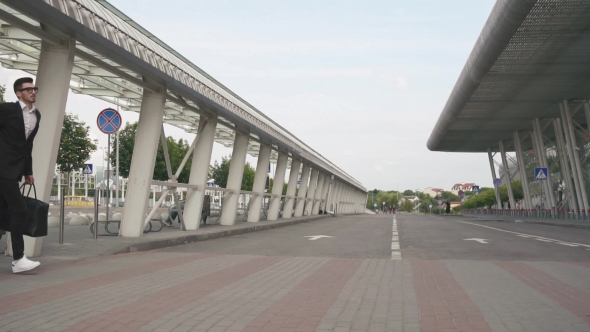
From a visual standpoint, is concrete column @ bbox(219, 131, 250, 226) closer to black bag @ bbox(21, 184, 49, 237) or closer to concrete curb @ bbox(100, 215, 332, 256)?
concrete curb @ bbox(100, 215, 332, 256)

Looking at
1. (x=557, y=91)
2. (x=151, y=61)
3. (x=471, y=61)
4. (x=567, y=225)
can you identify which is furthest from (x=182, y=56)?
(x=557, y=91)

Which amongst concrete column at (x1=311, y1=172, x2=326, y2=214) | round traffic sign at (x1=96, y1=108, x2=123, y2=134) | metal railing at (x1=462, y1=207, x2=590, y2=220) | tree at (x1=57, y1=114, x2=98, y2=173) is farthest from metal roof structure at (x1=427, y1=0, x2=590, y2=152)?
tree at (x1=57, y1=114, x2=98, y2=173)

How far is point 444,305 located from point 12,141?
5.80m

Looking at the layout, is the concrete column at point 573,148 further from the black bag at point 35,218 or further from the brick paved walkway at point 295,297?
the black bag at point 35,218

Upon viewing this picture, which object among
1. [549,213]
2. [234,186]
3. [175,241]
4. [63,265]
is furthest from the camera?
[549,213]

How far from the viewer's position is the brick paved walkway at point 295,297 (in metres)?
5.71

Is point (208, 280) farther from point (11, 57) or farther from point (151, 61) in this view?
point (11, 57)

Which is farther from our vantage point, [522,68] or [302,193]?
[302,193]

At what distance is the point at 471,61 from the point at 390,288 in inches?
1059

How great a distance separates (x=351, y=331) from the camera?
17.8 feet

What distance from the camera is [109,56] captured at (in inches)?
519

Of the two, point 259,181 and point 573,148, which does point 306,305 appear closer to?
point 259,181

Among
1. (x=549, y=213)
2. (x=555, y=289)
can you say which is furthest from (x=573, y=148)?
(x=555, y=289)

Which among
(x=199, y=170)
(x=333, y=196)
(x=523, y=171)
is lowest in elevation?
(x=199, y=170)
